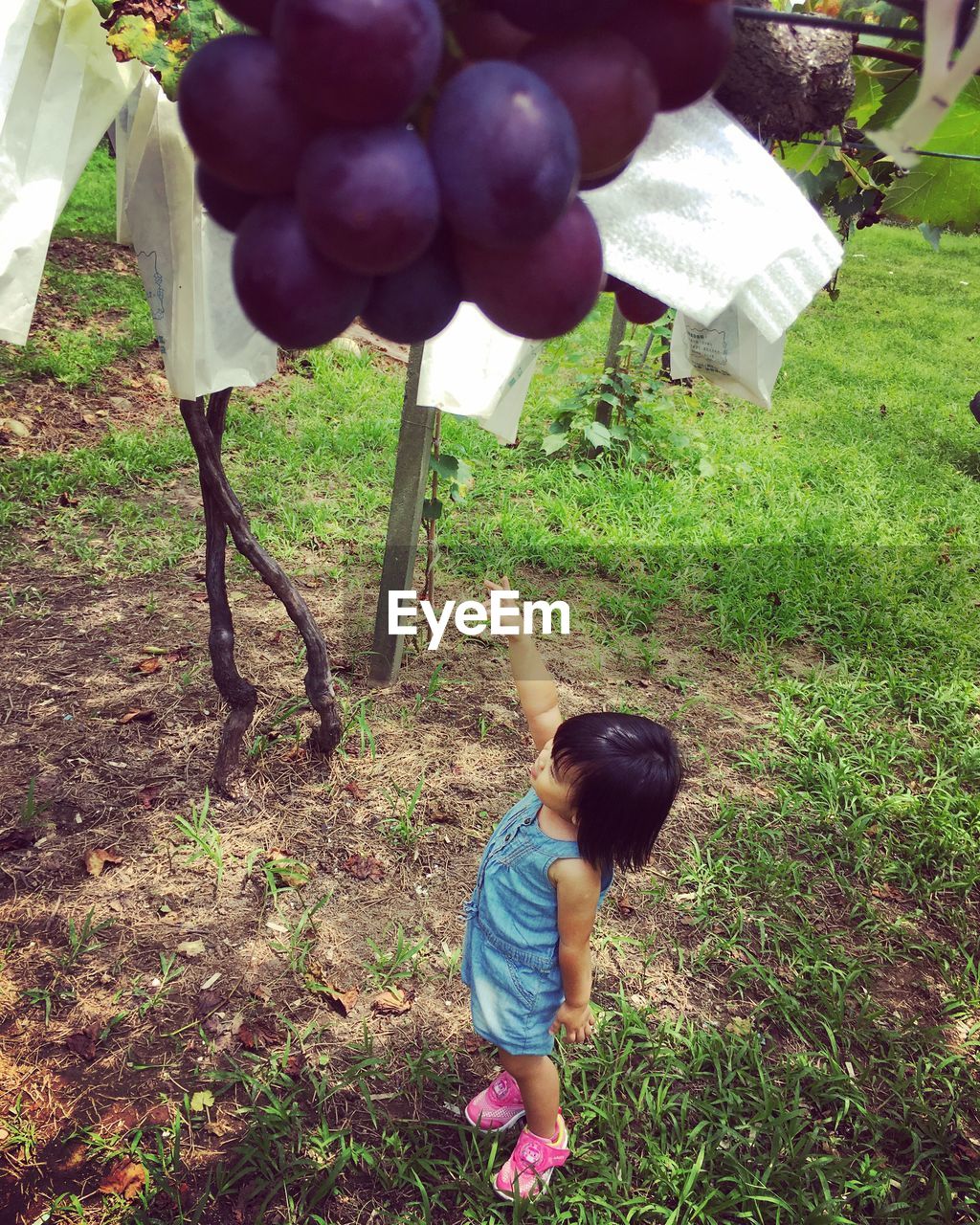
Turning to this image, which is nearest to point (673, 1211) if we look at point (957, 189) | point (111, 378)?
point (957, 189)

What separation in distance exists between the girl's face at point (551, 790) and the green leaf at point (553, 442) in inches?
124

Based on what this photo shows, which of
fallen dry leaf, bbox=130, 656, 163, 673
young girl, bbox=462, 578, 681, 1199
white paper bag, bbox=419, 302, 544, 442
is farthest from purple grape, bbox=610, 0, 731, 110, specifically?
fallen dry leaf, bbox=130, 656, 163, 673

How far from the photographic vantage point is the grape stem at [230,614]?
2283 millimetres

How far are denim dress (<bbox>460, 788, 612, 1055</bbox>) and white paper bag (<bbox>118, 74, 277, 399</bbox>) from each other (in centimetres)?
96

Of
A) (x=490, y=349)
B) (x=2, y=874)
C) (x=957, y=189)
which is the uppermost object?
(x=957, y=189)

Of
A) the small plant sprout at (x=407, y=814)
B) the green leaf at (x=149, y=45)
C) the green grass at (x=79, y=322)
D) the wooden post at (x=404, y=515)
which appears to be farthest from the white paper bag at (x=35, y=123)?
the green grass at (x=79, y=322)

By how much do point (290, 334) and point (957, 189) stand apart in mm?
1475

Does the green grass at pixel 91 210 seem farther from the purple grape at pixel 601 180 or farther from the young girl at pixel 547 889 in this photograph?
the purple grape at pixel 601 180

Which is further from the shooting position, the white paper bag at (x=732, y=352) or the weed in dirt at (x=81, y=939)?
the weed in dirt at (x=81, y=939)

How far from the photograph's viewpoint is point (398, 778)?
9.02ft

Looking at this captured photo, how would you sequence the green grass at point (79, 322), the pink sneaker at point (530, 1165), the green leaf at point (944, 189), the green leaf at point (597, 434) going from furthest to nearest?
the green grass at point (79, 322), the green leaf at point (597, 434), the pink sneaker at point (530, 1165), the green leaf at point (944, 189)

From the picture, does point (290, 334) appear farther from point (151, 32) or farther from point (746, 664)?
point (746, 664)

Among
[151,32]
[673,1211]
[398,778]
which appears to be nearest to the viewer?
[151,32]

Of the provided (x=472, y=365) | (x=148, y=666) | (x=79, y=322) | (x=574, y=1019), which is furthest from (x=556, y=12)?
(x=79, y=322)
